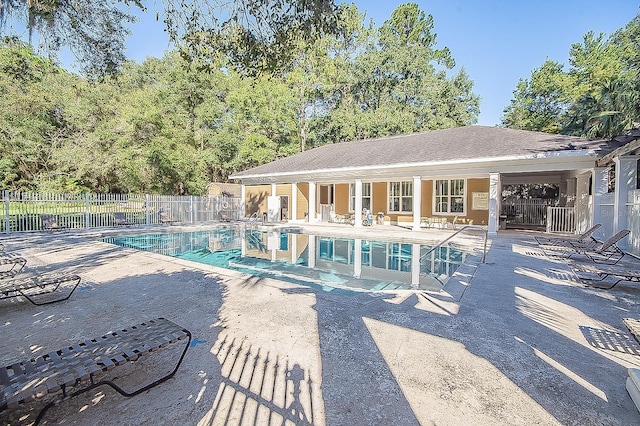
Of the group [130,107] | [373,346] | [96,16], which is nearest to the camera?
[373,346]

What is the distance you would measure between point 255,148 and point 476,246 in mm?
20981

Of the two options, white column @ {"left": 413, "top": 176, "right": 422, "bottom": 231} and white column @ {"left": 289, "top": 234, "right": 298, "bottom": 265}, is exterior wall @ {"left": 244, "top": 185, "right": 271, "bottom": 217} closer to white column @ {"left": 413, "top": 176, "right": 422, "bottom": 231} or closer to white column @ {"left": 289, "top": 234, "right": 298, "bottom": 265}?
white column @ {"left": 289, "top": 234, "right": 298, "bottom": 265}

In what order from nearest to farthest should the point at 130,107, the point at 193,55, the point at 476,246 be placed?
1. the point at 193,55
2. the point at 476,246
3. the point at 130,107

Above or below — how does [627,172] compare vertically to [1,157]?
below

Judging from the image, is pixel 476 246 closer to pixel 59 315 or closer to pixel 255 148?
pixel 59 315

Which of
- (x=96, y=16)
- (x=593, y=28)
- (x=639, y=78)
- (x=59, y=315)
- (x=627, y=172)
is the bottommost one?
(x=59, y=315)

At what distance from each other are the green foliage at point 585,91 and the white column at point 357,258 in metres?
15.9

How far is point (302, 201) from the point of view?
2097 centimetres

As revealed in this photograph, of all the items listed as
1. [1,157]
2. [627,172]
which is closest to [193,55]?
[627,172]

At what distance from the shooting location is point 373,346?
3178mm

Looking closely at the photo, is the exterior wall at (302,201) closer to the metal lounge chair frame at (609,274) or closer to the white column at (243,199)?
the white column at (243,199)

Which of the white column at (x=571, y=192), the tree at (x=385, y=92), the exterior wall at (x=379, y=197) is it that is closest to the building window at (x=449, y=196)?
the exterior wall at (x=379, y=197)

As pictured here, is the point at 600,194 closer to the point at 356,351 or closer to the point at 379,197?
the point at 379,197

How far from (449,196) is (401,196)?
2.76 meters
